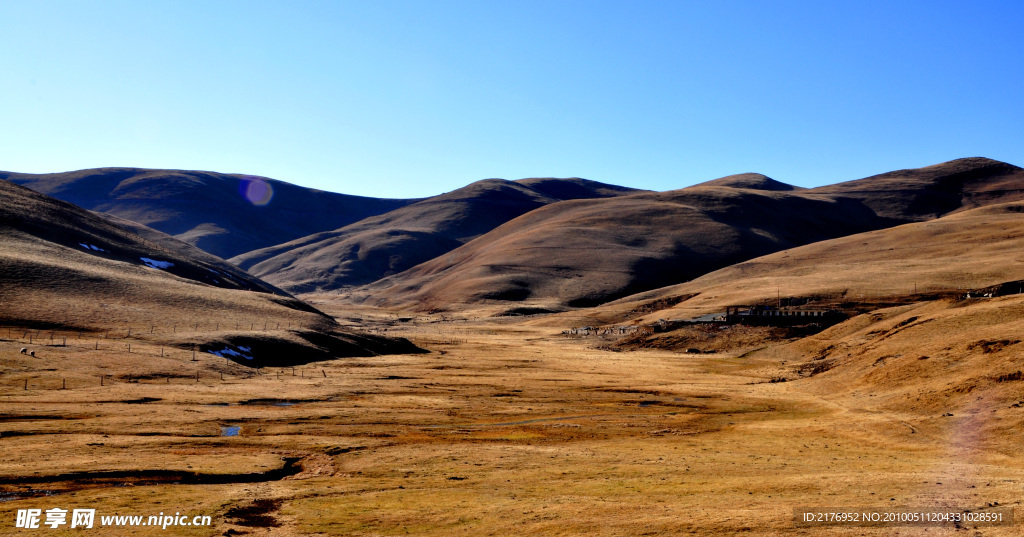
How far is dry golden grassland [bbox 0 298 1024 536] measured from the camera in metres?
22.7

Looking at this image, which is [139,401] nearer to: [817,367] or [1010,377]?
[1010,377]

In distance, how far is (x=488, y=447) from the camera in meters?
35.5

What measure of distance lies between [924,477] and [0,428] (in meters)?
39.9

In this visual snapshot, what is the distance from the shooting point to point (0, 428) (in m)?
35.2

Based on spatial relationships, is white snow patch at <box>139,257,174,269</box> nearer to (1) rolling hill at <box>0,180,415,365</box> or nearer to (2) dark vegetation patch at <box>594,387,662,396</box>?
(1) rolling hill at <box>0,180,415,365</box>

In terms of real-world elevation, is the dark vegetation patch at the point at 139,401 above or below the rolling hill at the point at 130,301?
below

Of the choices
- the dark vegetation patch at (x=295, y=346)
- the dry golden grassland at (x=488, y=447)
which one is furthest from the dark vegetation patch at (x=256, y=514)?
the dark vegetation patch at (x=295, y=346)

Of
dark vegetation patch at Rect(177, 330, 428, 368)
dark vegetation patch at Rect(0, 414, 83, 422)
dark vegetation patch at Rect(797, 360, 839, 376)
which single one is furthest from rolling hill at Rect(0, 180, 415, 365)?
dark vegetation patch at Rect(797, 360, 839, 376)

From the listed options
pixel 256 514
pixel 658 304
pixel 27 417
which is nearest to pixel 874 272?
pixel 658 304

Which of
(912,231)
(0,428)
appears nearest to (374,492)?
(0,428)

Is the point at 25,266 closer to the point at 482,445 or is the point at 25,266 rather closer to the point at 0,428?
the point at 0,428

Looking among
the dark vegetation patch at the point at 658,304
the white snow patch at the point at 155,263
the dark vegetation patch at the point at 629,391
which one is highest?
the white snow patch at the point at 155,263

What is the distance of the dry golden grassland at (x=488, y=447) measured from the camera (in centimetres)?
2266

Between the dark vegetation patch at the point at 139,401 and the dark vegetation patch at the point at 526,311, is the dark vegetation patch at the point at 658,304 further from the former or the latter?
the dark vegetation patch at the point at 139,401
